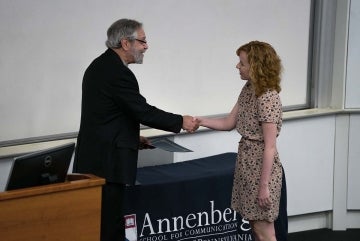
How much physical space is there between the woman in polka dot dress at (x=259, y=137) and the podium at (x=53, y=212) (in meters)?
0.81

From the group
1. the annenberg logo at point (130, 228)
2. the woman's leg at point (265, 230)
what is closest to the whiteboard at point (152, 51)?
the annenberg logo at point (130, 228)

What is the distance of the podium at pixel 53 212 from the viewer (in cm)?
302

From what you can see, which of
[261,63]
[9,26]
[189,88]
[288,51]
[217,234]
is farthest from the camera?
[288,51]

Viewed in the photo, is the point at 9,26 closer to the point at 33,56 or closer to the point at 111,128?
the point at 33,56

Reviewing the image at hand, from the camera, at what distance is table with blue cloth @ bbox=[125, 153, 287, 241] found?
4383 mm

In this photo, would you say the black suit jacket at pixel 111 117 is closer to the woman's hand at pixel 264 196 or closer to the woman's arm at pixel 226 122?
the woman's arm at pixel 226 122

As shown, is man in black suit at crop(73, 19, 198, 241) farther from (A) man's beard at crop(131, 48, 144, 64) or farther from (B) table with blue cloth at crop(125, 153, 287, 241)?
(B) table with blue cloth at crop(125, 153, 287, 241)

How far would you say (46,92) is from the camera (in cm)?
451

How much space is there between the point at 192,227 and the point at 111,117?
3.77 ft

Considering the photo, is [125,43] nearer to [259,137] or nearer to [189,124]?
[189,124]

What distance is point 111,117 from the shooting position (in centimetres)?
372

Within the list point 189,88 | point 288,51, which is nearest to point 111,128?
point 189,88

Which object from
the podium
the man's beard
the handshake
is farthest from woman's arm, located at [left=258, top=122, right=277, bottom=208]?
the podium

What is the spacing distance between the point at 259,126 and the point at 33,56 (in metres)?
1.48
